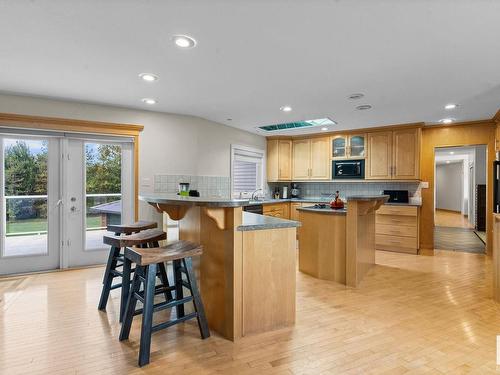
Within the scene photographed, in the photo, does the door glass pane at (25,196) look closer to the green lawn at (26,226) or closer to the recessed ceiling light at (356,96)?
the green lawn at (26,226)

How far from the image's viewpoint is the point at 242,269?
7.12 ft

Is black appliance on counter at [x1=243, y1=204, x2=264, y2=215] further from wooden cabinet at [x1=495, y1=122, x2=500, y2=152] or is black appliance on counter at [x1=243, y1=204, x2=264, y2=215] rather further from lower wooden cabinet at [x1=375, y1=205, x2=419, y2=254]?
wooden cabinet at [x1=495, y1=122, x2=500, y2=152]

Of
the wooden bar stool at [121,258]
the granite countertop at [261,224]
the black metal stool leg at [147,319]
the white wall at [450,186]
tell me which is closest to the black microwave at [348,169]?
the granite countertop at [261,224]

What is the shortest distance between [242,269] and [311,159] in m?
4.42

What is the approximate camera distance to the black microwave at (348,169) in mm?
5605

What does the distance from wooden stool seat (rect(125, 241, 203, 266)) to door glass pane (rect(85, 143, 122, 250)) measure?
2317 mm

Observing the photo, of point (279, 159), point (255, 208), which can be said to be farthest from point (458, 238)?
point (255, 208)

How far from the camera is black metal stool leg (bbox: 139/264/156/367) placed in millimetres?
1854

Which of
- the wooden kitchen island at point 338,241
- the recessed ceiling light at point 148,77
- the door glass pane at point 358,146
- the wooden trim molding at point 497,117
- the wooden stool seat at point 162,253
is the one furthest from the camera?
the door glass pane at point 358,146

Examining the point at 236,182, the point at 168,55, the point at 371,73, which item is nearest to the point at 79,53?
the point at 168,55

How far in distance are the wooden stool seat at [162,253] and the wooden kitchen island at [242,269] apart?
25cm

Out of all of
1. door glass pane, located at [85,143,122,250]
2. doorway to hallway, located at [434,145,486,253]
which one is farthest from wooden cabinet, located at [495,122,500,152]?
door glass pane, located at [85,143,122,250]

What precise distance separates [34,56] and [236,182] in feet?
12.4

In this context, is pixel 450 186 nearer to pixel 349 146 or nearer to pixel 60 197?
pixel 349 146
